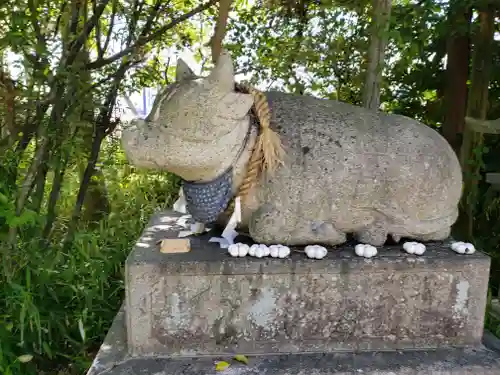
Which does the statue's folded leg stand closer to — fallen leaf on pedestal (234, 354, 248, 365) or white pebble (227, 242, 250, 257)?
white pebble (227, 242, 250, 257)

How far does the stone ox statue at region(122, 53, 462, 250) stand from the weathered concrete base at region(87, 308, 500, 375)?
0.45m

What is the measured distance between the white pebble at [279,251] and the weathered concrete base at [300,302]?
19 millimetres

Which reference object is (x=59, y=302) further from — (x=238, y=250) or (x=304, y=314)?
(x=304, y=314)

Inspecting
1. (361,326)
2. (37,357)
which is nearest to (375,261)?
(361,326)

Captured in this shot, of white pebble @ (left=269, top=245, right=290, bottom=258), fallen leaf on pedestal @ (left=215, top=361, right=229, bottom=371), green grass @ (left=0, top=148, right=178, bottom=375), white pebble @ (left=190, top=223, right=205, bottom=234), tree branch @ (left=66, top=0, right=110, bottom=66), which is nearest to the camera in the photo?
fallen leaf on pedestal @ (left=215, top=361, right=229, bottom=371)

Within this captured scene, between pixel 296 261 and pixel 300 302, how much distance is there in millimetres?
159

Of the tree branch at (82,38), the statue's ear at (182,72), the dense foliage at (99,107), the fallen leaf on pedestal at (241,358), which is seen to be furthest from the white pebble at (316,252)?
the tree branch at (82,38)

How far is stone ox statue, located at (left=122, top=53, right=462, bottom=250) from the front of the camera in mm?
1798

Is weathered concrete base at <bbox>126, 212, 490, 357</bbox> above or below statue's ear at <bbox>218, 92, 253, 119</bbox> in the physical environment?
below

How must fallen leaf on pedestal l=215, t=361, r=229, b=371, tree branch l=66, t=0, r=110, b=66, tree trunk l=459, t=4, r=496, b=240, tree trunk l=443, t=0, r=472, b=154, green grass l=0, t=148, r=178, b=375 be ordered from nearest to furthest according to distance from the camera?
fallen leaf on pedestal l=215, t=361, r=229, b=371 → green grass l=0, t=148, r=178, b=375 → tree branch l=66, t=0, r=110, b=66 → tree trunk l=459, t=4, r=496, b=240 → tree trunk l=443, t=0, r=472, b=154

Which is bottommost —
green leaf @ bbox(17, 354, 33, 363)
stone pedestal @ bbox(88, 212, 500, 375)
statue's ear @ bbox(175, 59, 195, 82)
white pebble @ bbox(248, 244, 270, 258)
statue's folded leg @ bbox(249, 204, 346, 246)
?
green leaf @ bbox(17, 354, 33, 363)

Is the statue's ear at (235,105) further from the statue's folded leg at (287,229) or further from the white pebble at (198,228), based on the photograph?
the white pebble at (198,228)

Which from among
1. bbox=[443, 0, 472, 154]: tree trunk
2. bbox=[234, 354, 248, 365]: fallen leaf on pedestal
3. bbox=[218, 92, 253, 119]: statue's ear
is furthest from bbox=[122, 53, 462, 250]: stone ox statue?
bbox=[443, 0, 472, 154]: tree trunk

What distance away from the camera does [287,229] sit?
196 centimetres
